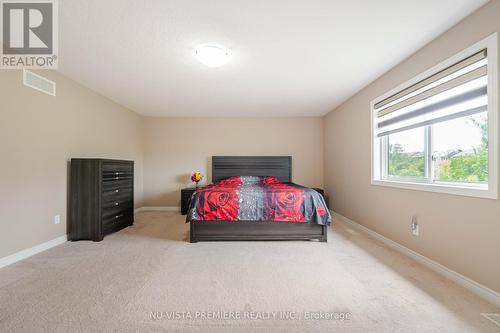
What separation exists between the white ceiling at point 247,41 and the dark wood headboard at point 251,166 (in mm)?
1819

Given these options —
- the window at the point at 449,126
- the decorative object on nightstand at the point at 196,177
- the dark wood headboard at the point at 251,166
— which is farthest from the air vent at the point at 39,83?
the window at the point at 449,126

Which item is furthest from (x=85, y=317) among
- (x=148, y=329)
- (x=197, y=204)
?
(x=197, y=204)

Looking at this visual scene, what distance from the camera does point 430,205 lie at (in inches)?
87.7

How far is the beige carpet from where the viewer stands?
142cm

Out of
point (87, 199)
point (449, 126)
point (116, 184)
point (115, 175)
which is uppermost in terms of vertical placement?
point (449, 126)

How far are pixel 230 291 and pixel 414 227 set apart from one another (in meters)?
2.10

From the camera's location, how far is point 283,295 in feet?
5.66

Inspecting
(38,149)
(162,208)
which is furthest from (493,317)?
(162,208)

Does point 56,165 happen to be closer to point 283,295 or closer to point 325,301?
point 283,295

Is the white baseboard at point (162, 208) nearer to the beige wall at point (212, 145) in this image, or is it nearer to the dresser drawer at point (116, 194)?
the beige wall at point (212, 145)

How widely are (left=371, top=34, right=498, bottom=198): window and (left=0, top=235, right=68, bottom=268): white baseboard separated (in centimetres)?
438

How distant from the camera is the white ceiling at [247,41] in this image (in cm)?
174

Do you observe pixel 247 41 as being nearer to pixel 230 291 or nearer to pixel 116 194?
pixel 230 291

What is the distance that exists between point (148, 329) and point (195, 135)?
14.3 ft
